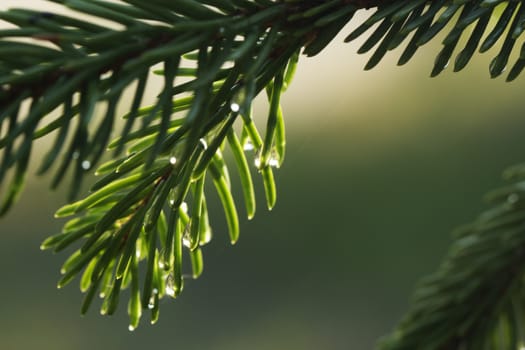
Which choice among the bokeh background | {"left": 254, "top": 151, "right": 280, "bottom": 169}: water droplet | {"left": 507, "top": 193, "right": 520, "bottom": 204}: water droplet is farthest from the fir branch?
the bokeh background

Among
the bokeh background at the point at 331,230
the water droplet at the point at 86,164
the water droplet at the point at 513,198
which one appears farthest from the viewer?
the bokeh background at the point at 331,230

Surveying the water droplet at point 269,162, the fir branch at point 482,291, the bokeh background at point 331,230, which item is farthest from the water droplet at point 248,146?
the bokeh background at point 331,230

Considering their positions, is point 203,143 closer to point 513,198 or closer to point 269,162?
point 269,162

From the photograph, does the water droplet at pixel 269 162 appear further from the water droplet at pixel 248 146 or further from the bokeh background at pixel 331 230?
the bokeh background at pixel 331 230

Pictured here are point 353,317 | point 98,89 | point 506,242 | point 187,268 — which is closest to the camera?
point 98,89

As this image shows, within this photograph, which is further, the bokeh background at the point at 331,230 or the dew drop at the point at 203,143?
the bokeh background at the point at 331,230

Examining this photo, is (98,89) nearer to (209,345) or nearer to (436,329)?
(436,329)

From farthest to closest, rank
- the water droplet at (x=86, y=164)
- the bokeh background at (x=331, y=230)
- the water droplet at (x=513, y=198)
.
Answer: the bokeh background at (x=331, y=230) < the water droplet at (x=513, y=198) < the water droplet at (x=86, y=164)

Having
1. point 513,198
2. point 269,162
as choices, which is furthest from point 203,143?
point 513,198

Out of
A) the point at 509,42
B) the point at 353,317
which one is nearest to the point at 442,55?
the point at 509,42
